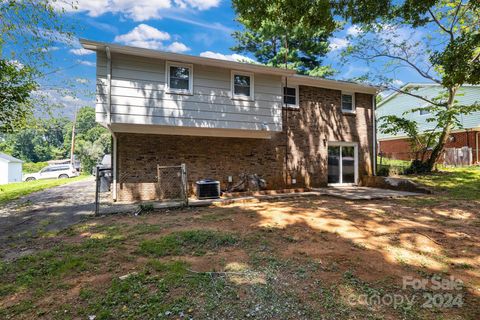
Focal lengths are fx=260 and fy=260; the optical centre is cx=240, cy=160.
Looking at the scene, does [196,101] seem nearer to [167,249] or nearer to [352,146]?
[167,249]

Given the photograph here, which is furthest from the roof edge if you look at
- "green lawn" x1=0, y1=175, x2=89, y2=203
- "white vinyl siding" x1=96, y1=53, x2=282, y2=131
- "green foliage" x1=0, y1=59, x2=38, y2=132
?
"green lawn" x1=0, y1=175, x2=89, y2=203

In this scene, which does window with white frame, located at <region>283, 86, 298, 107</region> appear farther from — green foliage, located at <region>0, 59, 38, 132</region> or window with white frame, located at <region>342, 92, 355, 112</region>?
green foliage, located at <region>0, 59, 38, 132</region>

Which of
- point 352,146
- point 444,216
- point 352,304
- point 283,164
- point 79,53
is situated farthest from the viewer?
point 352,146

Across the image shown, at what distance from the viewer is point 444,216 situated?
6.30 m

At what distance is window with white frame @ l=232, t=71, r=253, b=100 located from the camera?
9.91 m

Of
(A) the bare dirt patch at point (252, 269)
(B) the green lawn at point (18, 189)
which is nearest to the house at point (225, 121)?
(A) the bare dirt patch at point (252, 269)

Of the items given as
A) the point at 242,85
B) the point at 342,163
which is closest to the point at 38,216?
the point at 242,85

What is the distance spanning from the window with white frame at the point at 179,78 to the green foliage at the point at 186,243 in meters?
5.59

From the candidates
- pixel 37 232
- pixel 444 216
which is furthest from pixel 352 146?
pixel 37 232

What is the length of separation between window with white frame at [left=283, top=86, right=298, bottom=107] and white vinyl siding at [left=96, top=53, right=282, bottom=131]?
116 centimetres

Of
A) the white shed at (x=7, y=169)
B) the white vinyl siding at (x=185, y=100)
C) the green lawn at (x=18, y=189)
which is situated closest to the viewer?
the white vinyl siding at (x=185, y=100)

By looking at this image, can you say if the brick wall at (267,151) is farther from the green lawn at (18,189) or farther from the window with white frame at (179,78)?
the green lawn at (18,189)

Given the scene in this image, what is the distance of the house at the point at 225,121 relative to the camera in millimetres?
8336

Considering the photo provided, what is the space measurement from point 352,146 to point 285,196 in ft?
19.4
